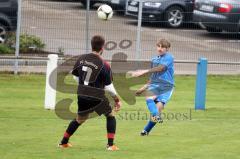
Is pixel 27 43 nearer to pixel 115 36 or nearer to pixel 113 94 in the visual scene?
pixel 115 36

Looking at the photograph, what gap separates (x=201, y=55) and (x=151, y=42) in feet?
5.20

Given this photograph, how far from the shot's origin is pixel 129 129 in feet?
48.9

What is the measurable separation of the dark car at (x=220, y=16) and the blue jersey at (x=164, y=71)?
9043 mm

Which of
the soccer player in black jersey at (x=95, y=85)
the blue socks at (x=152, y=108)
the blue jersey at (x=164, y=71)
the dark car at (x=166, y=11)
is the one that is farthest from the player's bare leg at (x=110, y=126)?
the dark car at (x=166, y=11)

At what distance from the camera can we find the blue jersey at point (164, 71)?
45.5 ft

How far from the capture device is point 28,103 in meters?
17.9

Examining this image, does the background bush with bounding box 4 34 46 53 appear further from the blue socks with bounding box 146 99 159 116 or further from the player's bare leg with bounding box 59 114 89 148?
the player's bare leg with bounding box 59 114 89 148

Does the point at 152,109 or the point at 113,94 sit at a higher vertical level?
the point at 113,94

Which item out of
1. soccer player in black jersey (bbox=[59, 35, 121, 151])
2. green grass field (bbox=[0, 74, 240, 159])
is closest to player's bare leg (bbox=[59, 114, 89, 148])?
soccer player in black jersey (bbox=[59, 35, 121, 151])

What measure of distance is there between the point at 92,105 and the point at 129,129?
2989mm

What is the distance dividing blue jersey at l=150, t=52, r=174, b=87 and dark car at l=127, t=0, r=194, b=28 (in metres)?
8.25

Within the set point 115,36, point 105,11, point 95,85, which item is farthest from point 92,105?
point 115,36

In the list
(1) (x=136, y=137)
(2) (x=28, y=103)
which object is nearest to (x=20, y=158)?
(1) (x=136, y=137)

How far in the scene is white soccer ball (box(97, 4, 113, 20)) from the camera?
20609mm
